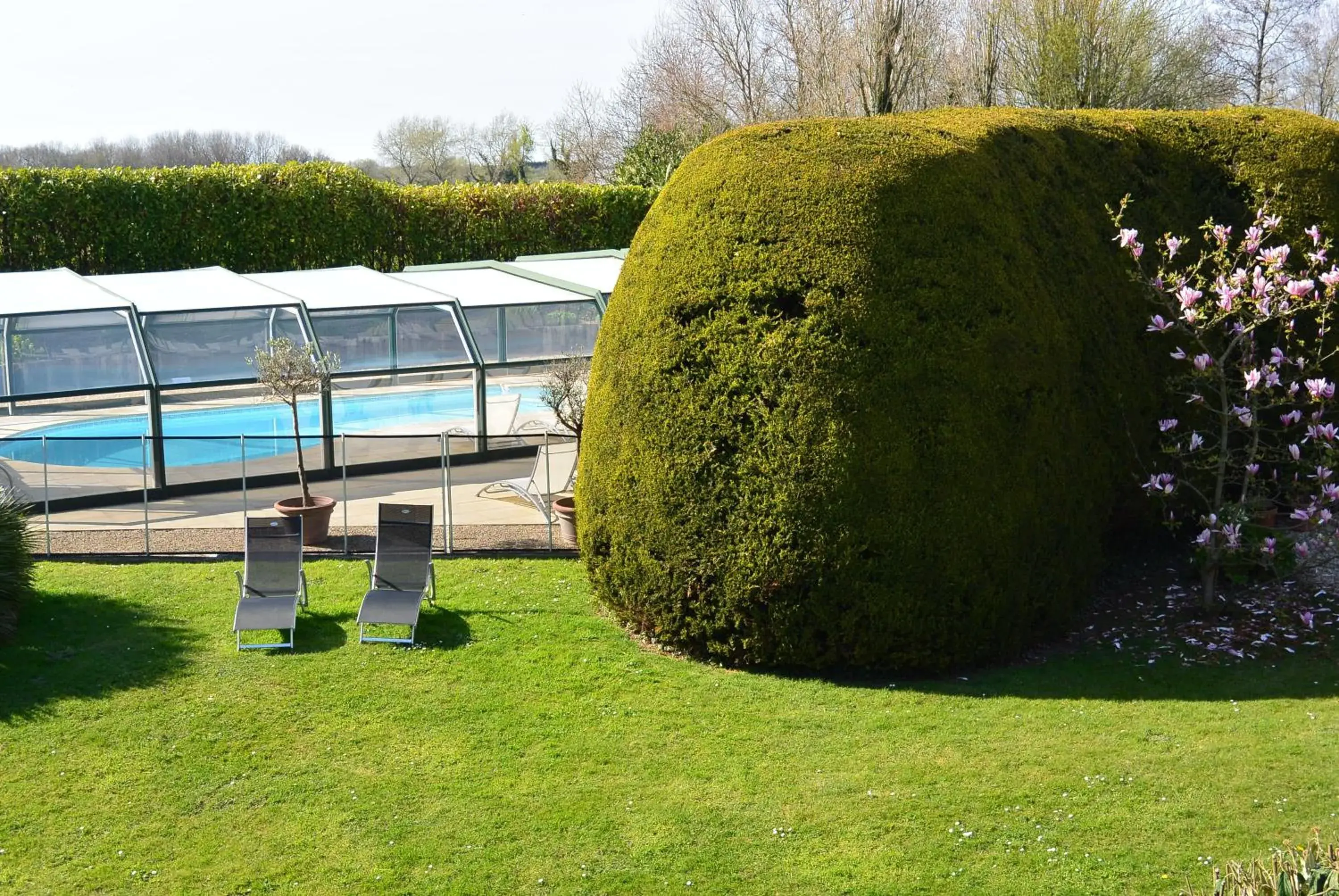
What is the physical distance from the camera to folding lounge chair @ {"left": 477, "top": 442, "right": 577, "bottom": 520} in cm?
1348

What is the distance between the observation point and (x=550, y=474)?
13445 millimetres

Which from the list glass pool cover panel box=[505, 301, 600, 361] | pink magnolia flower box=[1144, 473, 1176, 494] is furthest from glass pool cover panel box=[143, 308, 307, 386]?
pink magnolia flower box=[1144, 473, 1176, 494]

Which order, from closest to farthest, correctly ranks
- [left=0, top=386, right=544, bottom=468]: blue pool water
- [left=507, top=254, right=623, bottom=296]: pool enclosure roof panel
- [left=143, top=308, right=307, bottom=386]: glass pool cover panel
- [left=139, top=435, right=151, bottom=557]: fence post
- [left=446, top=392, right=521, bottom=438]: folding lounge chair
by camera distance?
[left=139, top=435, right=151, bottom=557]: fence post
[left=0, top=386, right=544, bottom=468]: blue pool water
[left=143, top=308, right=307, bottom=386]: glass pool cover panel
[left=446, top=392, right=521, bottom=438]: folding lounge chair
[left=507, top=254, right=623, bottom=296]: pool enclosure roof panel

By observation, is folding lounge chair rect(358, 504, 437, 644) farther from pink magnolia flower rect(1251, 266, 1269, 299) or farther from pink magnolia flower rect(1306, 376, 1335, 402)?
pink magnolia flower rect(1306, 376, 1335, 402)

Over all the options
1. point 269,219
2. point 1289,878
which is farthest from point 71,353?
point 1289,878

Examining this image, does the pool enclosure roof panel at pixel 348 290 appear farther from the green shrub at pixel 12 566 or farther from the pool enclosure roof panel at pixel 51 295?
the green shrub at pixel 12 566

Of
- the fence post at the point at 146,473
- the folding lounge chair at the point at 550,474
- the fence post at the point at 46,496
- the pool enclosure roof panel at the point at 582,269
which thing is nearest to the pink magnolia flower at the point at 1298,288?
the folding lounge chair at the point at 550,474

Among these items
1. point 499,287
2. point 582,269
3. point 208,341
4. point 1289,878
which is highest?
point 582,269

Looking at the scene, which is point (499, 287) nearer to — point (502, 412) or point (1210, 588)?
point (502, 412)

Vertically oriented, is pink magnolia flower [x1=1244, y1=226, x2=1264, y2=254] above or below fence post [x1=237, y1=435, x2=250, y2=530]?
above

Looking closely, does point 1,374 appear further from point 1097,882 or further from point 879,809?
point 1097,882

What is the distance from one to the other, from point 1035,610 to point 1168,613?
163 cm

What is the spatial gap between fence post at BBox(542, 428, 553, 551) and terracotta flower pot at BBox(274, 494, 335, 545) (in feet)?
7.83

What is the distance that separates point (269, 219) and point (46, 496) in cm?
1308
